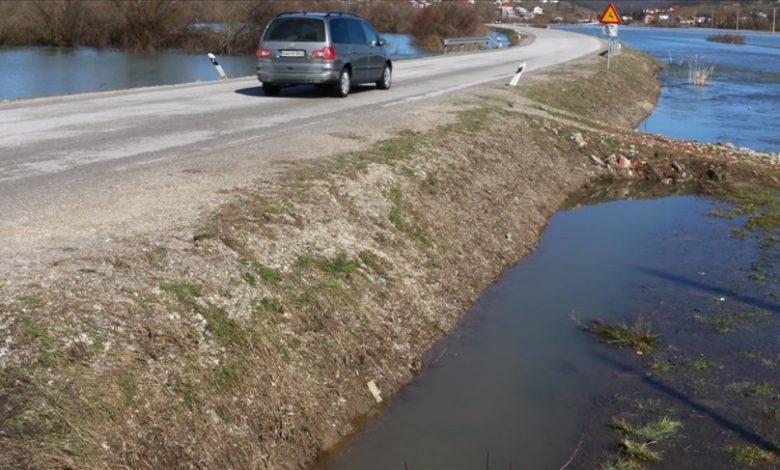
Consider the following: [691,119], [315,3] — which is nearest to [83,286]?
[691,119]

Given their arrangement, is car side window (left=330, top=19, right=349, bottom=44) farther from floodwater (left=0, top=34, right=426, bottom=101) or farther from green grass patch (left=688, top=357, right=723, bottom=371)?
green grass patch (left=688, top=357, right=723, bottom=371)

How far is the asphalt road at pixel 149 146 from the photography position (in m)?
8.27

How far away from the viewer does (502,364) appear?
28.0 feet

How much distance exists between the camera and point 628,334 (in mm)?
9086

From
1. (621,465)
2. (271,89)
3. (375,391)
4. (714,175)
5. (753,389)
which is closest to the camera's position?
(621,465)

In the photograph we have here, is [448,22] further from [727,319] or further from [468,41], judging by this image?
[727,319]

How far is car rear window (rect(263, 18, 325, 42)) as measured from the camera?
754 inches

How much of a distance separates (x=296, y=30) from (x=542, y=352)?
1244 cm

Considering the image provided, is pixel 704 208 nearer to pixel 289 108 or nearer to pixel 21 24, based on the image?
pixel 289 108

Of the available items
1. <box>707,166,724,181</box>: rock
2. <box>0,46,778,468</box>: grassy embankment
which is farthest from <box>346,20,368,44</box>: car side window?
<box>707,166,724,181</box>: rock

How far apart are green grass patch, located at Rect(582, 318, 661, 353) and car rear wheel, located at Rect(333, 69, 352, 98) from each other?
11.7m

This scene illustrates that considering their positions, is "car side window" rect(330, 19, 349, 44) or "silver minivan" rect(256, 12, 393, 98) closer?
"silver minivan" rect(256, 12, 393, 98)

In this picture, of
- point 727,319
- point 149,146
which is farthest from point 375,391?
point 149,146

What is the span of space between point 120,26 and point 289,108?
47101 mm
